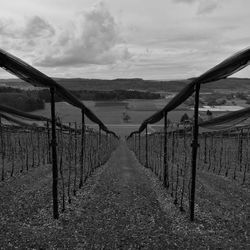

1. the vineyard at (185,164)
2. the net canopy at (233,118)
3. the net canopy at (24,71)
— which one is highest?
the net canopy at (24,71)

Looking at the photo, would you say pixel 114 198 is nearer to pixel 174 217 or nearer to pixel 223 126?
pixel 174 217

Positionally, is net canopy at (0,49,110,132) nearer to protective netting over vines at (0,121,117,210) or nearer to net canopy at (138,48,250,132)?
protective netting over vines at (0,121,117,210)

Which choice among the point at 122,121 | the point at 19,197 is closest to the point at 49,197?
the point at 19,197

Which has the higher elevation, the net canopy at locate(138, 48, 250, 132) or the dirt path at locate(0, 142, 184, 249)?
the net canopy at locate(138, 48, 250, 132)

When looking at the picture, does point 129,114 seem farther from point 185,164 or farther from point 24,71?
point 24,71

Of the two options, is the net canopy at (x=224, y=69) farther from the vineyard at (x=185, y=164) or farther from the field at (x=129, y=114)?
the field at (x=129, y=114)

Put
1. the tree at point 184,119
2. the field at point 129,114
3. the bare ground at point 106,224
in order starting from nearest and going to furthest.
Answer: the bare ground at point 106,224 < the tree at point 184,119 < the field at point 129,114

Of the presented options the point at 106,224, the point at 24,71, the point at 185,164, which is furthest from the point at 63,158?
the point at 24,71

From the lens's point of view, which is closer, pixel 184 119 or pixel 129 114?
pixel 184 119

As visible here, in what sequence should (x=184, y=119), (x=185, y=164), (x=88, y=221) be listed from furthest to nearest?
(x=184, y=119)
(x=185, y=164)
(x=88, y=221)

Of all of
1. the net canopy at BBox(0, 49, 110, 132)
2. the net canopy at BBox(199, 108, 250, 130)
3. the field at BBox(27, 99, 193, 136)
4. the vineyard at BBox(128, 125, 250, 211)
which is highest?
the net canopy at BBox(0, 49, 110, 132)

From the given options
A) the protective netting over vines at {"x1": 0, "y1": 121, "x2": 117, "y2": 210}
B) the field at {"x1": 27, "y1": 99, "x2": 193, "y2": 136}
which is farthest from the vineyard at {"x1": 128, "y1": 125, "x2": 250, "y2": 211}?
the field at {"x1": 27, "y1": 99, "x2": 193, "y2": 136}

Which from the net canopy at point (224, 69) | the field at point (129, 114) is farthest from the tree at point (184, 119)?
the field at point (129, 114)

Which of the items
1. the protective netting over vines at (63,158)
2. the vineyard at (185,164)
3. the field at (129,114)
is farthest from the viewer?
the field at (129,114)
